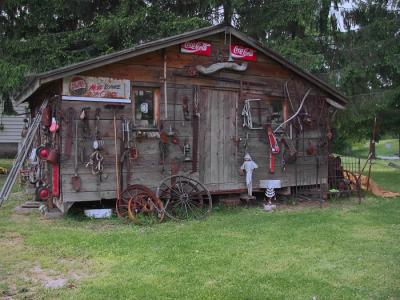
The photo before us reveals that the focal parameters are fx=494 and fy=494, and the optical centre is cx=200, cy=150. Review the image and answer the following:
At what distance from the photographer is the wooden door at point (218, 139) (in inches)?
391

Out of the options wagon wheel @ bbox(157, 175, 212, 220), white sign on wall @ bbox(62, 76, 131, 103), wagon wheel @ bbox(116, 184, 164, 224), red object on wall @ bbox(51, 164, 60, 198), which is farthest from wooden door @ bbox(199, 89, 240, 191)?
red object on wall @ bbox(51, 164, 60, 198)

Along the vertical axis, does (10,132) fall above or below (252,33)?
below

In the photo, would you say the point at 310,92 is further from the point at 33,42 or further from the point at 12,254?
the point at 33,42

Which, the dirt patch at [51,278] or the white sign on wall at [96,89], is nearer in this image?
the dirt patch at [51,278]

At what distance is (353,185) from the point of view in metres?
12.5

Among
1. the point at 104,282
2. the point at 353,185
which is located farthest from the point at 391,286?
the point at 353,185

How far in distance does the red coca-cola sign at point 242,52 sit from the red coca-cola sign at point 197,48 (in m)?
0.57

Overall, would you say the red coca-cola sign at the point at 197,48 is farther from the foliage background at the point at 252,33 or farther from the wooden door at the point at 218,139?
the foliage background at the point at 252,33

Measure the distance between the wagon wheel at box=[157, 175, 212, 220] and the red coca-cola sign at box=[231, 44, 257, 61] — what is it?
111 inches

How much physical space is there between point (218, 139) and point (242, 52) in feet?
6.25

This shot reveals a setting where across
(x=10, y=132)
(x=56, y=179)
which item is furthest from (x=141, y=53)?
(x=10, y=132)

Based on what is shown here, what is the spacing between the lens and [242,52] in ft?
33.9

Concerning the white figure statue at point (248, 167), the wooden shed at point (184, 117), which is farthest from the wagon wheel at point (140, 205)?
the white figure statue at point (248, 167)

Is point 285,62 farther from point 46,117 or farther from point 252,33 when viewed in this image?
point 252,33
